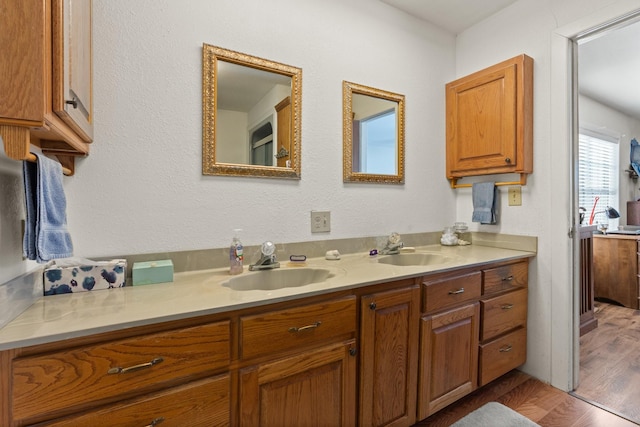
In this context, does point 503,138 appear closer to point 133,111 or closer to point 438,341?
point 438,341

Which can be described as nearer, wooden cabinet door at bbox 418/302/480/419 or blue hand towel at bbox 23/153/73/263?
blue hand towel at bbox 23/153/73/263

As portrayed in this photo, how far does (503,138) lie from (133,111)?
2.03 m

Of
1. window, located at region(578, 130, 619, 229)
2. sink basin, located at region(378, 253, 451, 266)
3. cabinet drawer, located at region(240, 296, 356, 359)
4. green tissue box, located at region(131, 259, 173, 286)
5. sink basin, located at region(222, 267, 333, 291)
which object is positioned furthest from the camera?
window, located at region(578, 130, 619, 229)

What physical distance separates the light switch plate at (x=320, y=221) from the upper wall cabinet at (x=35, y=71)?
1125 millimetres

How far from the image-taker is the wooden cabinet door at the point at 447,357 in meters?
1.43

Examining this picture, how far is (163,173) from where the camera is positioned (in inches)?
53.7

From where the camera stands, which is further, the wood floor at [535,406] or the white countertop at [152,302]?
the wood floor at [535,406]

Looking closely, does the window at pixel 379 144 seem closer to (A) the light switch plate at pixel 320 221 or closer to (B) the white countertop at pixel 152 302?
(A) the light switch plate at pixel 320 221

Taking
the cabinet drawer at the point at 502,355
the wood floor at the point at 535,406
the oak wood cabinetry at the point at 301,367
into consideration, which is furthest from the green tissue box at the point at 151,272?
the cabinet drawer at the point at 502,355

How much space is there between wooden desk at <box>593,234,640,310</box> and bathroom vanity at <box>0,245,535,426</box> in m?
2.55

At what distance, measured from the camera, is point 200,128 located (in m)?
1.43

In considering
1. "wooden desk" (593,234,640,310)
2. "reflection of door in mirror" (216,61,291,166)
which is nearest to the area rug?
"reflection of door in mirror" (216,61,291,166)

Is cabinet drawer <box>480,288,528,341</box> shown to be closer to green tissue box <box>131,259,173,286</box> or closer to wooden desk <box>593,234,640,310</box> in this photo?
green tissue box <box>131,259,173,286</box>

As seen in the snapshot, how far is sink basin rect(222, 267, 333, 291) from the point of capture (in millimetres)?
1377
